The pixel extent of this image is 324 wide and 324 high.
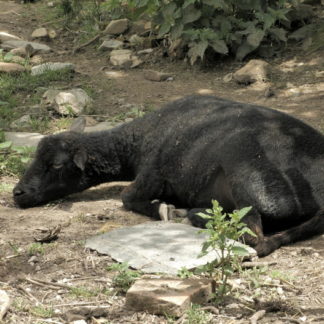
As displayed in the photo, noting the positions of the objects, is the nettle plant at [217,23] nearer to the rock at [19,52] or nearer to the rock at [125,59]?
the rock at [125,59]

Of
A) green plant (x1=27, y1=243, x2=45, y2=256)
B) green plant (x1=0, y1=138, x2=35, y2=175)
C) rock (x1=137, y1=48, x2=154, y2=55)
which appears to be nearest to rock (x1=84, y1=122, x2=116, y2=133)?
green plant (x1=0, y1=138, x2=35, y2=175)

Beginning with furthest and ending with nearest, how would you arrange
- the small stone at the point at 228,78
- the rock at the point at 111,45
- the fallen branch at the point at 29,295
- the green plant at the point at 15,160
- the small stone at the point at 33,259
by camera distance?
the rock at the point at 111,45, the small stone at the point at 228,78, the green plant at the point at 15,160, the small stone at the point at 33,259, the fallen branch at the point at 29,295

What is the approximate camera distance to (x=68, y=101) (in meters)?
9.67

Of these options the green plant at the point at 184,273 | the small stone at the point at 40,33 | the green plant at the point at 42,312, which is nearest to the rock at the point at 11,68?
the small stone at the point at 40,33

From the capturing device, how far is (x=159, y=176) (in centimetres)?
696

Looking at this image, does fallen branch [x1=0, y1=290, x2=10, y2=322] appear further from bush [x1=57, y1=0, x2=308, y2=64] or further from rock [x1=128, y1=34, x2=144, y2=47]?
rock [x1=128, y1=34, x2=144, y2=47]

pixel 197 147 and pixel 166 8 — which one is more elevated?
pixel 166 8

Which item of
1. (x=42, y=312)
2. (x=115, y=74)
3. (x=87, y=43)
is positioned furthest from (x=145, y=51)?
(x=42, y=312)

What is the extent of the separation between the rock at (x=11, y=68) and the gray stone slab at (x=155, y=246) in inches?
222

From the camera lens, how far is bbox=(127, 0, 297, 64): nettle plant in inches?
414

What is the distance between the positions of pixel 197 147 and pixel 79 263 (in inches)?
73.1

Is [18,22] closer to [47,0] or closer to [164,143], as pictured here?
[47,0]

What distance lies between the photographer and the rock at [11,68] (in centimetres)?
1091

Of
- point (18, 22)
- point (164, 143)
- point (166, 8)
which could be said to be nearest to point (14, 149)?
point (164, 143)
